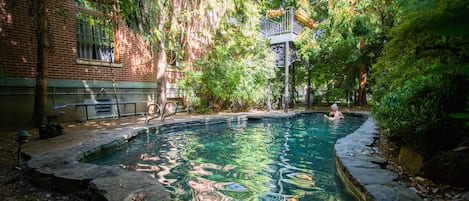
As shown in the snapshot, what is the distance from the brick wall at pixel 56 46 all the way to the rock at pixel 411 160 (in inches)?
288

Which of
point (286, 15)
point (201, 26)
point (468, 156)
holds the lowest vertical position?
point (468, 156)

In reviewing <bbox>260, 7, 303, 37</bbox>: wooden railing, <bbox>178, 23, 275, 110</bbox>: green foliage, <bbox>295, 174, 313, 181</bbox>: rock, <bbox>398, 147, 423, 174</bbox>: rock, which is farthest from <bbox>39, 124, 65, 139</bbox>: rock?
<bbox>260, 7, 303, 37</bbox>: wooden railing

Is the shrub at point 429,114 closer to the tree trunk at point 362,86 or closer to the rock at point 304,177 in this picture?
the rock at point 304,177

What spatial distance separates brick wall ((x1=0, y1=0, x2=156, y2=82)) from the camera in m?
5.93

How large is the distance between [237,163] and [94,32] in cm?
659

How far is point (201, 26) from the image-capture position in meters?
10.2

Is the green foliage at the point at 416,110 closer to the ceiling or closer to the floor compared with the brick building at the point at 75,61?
closer to the floor

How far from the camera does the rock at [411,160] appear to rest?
103 inches

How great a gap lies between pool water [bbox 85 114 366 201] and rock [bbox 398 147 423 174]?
76 centimetres

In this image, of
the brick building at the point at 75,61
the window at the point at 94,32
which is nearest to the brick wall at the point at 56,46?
the brick building at the point at 75,61

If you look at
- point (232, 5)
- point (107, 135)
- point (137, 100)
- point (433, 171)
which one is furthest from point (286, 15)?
point (433, 171)

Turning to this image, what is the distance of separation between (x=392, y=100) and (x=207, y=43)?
7.93 metres

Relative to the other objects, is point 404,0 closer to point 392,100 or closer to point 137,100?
point 392,100

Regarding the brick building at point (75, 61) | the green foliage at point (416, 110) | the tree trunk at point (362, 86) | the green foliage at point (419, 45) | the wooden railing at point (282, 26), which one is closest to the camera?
the green foliage at point (419, 45)
